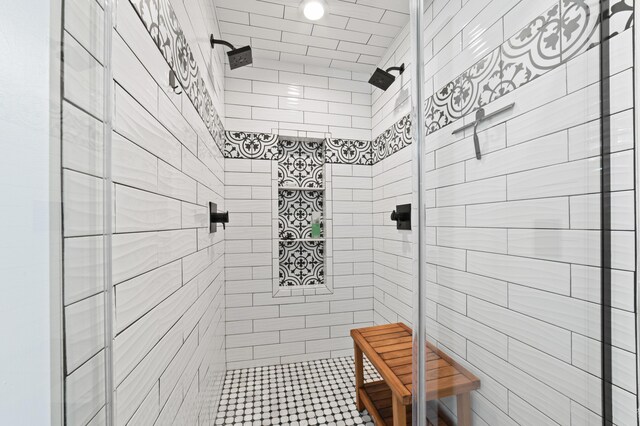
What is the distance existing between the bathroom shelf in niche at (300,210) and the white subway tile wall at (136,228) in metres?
0.94

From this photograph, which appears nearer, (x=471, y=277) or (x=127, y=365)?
(x=127, y=365)

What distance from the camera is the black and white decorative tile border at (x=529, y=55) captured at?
1.94 ft

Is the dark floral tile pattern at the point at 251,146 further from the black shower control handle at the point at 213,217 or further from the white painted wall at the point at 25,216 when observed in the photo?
the white painted wall at the point at 25,216

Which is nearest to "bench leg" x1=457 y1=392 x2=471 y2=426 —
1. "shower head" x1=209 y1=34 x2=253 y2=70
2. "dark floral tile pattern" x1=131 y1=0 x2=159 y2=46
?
"dark floral tile pattern" x1=131 y1=0 x2=159 y2=46

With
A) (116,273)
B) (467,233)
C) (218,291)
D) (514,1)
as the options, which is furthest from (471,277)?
(218,291)

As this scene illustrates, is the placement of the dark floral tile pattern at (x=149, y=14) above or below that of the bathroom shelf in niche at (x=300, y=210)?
above

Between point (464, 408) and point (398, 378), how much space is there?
0.30 m

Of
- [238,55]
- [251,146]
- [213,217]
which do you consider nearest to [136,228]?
[213,217]

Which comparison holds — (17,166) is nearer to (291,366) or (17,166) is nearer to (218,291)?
(218,291)

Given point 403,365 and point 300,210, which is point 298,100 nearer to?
point 300,210

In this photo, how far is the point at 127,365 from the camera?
552mm

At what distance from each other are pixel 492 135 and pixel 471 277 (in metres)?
0.47

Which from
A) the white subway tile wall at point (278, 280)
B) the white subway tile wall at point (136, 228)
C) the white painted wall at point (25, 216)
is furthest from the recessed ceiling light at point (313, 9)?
the white painted wall at point (25, 216)

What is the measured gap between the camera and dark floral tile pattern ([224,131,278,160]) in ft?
6.28
